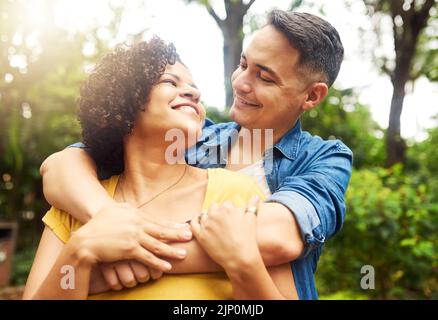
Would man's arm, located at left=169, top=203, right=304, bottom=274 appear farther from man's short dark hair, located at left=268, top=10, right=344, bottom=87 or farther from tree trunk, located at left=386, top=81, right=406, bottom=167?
tree trunk, located at left=386, top=81, right=406, bottom=167

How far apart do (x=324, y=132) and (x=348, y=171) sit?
7.08 metres

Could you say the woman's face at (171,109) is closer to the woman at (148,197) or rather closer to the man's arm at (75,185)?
the woman at (148,197)

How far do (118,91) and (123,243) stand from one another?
0.50 m

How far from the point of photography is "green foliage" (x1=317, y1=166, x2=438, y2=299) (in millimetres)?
4707

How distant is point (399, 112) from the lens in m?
8.74

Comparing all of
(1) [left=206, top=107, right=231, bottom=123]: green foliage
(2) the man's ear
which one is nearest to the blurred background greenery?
(1) [left=206, top=107, right=231, bottom=123]: green foliage

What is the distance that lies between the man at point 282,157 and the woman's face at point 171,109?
234mm

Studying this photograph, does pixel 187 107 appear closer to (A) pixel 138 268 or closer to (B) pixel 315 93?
(A) pixel 138 268

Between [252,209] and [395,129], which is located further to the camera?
[395,129]

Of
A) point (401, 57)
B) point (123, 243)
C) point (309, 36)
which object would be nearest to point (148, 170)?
point (123, 243)

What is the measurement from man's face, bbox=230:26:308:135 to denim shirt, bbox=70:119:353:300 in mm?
102

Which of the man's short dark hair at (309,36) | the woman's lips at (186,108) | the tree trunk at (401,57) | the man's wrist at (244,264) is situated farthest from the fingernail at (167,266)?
the tree trunk at (401,57)

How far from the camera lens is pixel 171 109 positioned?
4.60ft
